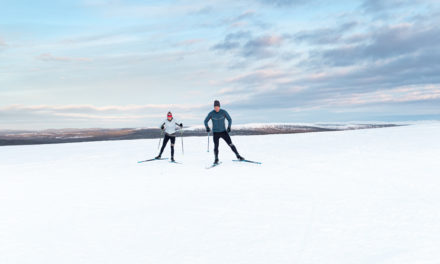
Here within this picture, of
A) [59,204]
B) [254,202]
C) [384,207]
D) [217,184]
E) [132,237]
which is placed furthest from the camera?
[217,184]

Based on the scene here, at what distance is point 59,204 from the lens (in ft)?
25.0

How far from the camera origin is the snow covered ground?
463 centimetres

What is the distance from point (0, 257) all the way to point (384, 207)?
21.5ft

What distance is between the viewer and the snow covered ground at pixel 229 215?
4.63m

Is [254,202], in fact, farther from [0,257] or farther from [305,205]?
[0,257]

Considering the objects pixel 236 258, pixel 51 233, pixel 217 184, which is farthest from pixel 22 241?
pixel 217 184

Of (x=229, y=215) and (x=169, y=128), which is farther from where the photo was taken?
(x=169, y=128)

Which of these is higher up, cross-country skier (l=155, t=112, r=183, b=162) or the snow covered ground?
cross-country skier (l=155, t=112, r=183, b=162)

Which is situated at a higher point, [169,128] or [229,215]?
[169,128]

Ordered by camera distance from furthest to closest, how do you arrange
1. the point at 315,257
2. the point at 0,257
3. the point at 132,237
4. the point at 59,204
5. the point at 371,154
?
the point at 371,154 < the point at 59,204 < the point at 132,237 < the point at 0,257 < the point at 315,257

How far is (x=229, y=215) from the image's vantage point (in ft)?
20.4

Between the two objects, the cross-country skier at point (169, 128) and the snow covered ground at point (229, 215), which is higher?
the cross-country skier at point (169, 128)

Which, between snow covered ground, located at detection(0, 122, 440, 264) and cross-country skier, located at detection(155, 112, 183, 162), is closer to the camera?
snow covered ground, located at detection(0, 122, 440, 264)

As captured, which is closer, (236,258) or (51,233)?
(236,258)
